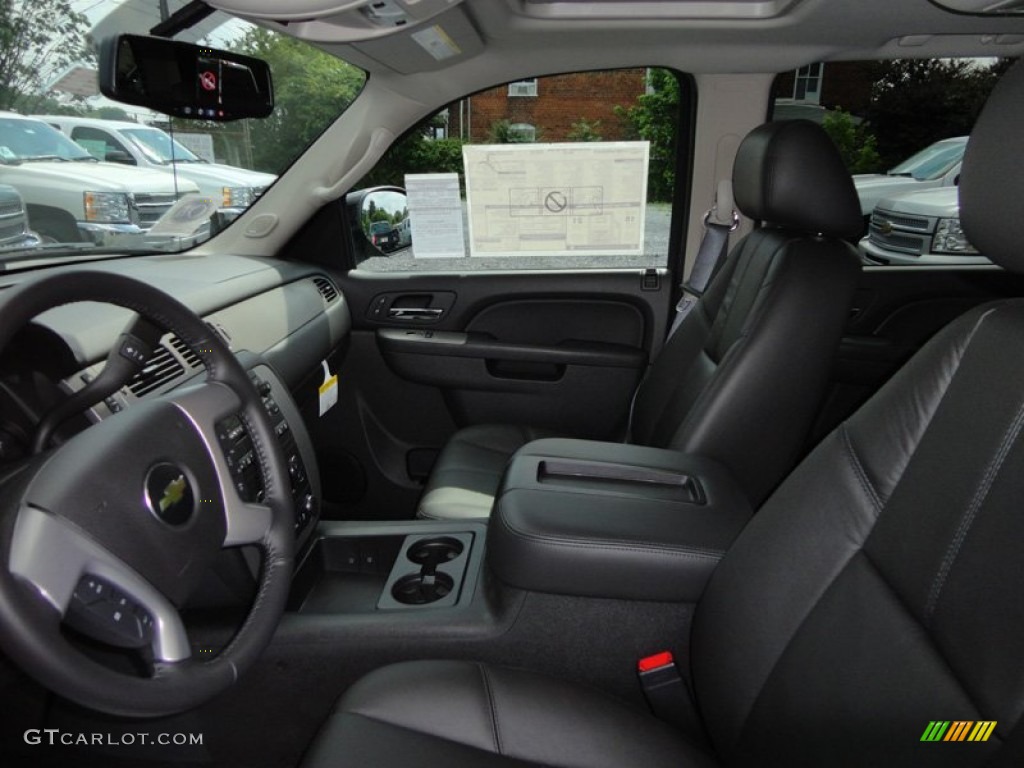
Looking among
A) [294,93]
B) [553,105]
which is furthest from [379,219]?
[553,105]

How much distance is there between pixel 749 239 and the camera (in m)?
1.77

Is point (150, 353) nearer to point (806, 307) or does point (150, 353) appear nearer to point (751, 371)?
point (751, 371)

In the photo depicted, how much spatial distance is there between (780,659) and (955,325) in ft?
1.54

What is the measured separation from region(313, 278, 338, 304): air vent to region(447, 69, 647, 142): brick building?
0.65m

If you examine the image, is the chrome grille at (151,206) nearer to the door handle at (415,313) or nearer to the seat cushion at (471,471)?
the door handle at (415,313)

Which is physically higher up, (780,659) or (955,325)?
(955,325)

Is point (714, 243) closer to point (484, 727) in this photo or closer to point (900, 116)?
point (900, 116)

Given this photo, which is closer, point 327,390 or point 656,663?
point 656,663

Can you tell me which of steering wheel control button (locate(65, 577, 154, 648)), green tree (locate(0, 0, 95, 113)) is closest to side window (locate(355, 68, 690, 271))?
green tree (locate(0, 0, 95, 113))

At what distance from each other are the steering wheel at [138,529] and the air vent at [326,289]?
4.32 feet

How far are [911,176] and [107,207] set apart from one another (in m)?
2.29

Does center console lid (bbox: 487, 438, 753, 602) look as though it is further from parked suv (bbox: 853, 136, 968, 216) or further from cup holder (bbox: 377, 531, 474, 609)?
parked suv (bbox: 853, 136, 968, 216)

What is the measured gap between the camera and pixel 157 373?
1279 millimetres

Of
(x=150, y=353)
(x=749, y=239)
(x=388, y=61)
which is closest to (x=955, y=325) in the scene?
(x=749, y=239)
